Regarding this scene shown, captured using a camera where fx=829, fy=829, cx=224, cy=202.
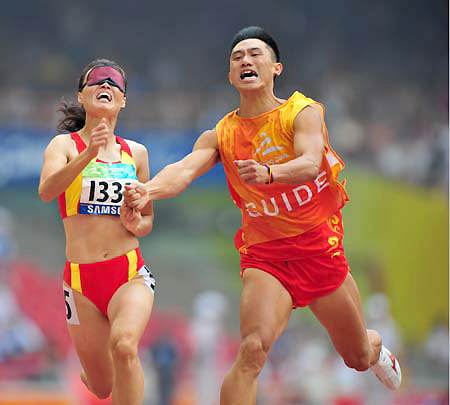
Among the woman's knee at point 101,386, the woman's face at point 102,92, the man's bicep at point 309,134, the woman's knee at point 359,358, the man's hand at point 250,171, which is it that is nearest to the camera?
the man's hand at point 250,171

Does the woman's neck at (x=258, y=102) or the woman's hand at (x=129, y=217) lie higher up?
the woman's neck at (x=258, y=102)

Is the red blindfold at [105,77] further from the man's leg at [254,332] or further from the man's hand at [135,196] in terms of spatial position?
the man's leg at [254,332]

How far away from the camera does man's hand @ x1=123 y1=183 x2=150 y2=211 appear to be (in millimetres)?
4500

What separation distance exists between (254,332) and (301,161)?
98cm

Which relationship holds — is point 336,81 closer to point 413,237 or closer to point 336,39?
point 336,39

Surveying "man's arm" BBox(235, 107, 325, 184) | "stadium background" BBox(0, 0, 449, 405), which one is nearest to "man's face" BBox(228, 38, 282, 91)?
"man's arm" BBox(235, 107, 325, 184)

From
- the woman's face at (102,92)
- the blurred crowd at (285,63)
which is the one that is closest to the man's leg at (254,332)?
the woman's face at (102,92)

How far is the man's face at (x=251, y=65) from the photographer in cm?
484

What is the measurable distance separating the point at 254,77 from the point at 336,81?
8699mm

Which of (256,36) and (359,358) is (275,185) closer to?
(256,36)

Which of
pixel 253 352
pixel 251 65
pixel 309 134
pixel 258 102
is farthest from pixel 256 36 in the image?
pixel 253 352

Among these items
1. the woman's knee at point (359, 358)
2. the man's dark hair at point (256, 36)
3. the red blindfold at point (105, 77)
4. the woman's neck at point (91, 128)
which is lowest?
the woman's knee at point (359, 358)

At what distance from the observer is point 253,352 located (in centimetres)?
453

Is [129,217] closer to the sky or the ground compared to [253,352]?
closer to the sky
